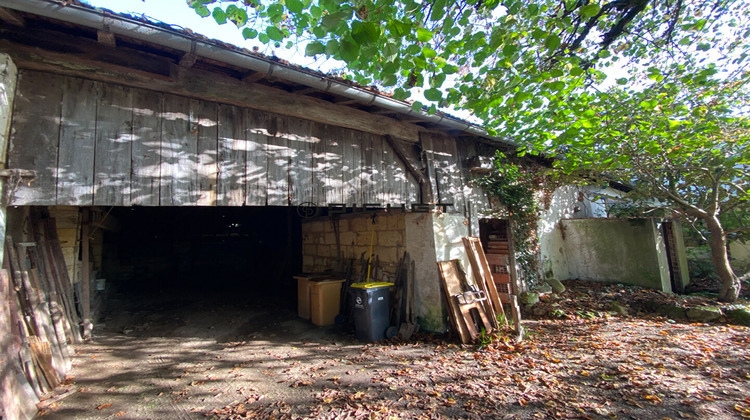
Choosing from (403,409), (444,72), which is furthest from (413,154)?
(403,409)

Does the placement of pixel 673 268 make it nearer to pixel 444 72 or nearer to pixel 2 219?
pixel 444 72

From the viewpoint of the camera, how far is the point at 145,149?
9.50 feet

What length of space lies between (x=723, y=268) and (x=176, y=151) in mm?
9908

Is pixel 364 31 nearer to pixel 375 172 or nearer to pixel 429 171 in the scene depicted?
pixel 375 172

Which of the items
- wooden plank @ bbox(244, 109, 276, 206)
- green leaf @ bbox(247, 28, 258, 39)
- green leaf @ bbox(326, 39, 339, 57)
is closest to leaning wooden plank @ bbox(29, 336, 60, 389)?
wooden plank @ bbox(244, 109, 276, 206)

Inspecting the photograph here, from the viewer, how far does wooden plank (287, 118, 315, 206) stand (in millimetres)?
3730

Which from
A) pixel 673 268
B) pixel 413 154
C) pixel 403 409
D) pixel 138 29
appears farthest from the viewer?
pixel 673 268

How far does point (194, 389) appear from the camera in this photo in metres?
3.16

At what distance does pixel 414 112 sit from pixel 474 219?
2.55 meters

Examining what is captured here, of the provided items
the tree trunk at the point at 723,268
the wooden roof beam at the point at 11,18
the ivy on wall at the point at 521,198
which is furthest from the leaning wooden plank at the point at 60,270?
the tree trunk at the point at 723,268

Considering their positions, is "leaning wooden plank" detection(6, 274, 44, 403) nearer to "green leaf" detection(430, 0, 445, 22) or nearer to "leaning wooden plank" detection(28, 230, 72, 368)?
"leaning wooden plank" detection(28, 230, 72, 368)

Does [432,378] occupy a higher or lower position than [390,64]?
lower

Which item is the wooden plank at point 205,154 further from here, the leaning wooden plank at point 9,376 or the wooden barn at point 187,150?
the leaning wooden plank at point 9,376

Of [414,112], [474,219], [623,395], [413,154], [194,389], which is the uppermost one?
[414,112]
